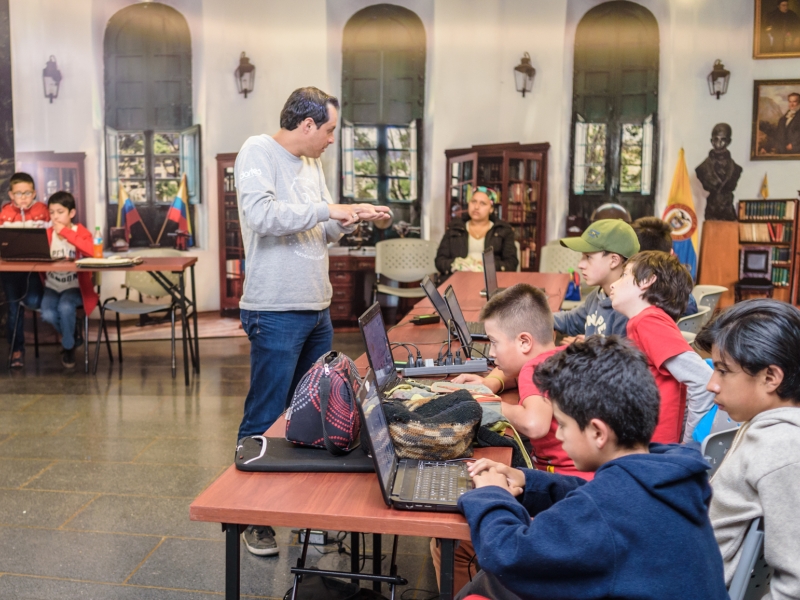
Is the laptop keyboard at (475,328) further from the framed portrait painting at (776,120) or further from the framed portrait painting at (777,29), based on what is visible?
the framed portrait painting at (777,29)

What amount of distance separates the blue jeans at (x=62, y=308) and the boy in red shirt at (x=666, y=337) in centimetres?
492

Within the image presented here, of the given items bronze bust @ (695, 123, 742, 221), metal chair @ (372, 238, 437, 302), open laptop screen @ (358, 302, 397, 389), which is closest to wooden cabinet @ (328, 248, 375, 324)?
metal chair @ (372, 238, 437, 302)

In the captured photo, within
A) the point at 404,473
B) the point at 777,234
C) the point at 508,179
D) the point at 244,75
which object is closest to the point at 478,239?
the point at 508,179

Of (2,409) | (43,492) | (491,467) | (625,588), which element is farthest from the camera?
(2,409)

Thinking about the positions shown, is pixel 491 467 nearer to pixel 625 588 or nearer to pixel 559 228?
pixel 625 588

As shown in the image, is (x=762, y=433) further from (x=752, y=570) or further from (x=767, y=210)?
(x=767, y=210)

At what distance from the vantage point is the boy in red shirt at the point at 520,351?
7.50 ft

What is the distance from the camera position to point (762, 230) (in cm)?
770

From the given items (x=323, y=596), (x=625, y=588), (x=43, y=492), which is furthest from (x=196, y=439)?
(x=625, y=588)

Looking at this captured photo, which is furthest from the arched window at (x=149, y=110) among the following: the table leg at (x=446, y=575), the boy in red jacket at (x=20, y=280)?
the table leg at (x=446, y=575)

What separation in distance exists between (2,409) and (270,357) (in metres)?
2.92

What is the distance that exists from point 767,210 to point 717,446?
620cm

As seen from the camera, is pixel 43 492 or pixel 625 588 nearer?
pixel 625 588

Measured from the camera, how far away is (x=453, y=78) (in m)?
7.86
